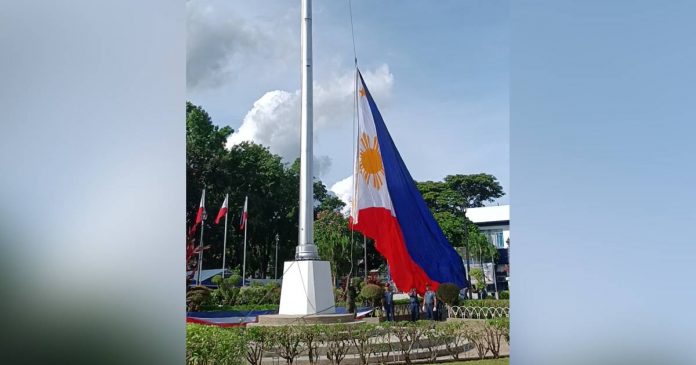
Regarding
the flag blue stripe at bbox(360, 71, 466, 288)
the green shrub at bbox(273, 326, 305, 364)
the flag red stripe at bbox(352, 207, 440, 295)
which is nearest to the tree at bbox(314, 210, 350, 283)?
the flag blue stripe at bbox(360, 71, 466, 288)

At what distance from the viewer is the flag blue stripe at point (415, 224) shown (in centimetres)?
1071

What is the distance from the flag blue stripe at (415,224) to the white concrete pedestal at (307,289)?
75.9 inches

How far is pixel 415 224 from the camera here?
11125 mm

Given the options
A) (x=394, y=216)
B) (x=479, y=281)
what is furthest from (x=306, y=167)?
(x=479, y=281)

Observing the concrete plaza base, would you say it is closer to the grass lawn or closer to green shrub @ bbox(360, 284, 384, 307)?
the grass lawn

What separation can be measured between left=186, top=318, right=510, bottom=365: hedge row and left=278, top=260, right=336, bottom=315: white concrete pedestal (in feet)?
6.69

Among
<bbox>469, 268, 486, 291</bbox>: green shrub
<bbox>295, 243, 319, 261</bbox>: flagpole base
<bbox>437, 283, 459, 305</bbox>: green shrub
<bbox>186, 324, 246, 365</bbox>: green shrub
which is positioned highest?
<bbox>295, 243, 319, 261</bbox>: flagpole base

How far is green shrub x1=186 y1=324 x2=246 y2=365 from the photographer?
5.72 m

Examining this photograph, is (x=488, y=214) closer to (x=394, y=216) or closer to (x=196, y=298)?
(x=196, y=298)
